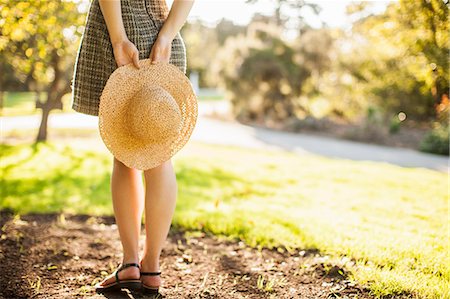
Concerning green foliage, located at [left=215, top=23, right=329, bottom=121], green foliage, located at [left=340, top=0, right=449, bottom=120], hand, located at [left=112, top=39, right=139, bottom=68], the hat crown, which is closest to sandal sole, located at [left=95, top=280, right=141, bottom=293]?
the hat crown

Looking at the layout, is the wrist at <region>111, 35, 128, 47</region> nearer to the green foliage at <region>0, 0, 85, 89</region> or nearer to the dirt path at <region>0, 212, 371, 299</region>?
Answer: the dirt path at <region>0, 212, 371, 299</region>

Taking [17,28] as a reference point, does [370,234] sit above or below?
below

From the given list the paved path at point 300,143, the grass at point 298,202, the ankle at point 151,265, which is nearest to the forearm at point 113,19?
the ankle at point 151,265

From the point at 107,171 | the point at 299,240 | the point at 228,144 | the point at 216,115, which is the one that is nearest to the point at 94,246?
the point at 299,240

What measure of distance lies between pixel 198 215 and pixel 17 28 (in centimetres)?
219

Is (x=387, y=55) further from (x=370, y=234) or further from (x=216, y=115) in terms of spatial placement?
(x=370, y=234)

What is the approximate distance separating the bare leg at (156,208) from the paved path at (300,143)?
6069 mm

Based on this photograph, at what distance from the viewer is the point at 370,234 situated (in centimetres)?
320

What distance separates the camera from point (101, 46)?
7.38ft

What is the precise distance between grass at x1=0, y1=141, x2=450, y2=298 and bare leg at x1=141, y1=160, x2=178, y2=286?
38.1 inches

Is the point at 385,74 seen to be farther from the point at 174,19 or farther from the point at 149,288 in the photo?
the point at 149,288

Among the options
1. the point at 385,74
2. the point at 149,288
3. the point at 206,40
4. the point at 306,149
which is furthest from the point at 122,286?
the point at 206,40

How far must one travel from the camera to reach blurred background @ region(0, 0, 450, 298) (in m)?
3.23

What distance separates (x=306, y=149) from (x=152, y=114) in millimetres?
7562
